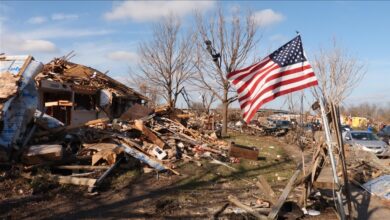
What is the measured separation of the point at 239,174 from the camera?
546 inches

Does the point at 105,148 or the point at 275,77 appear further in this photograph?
the point at 105,148

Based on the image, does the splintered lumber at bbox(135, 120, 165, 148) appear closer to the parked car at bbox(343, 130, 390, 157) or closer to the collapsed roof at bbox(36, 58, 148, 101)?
the collapsed roof at bbox(36, 58, 148, 101)

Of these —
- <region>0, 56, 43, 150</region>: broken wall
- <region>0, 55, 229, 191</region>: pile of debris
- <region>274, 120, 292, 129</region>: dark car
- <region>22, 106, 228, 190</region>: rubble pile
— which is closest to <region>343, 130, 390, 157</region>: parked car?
<region>0, 55, 229, 191</region>: pile of debris

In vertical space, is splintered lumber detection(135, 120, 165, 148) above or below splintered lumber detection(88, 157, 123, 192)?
above

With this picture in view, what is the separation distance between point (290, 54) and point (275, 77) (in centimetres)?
52

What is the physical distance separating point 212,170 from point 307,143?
540 inches

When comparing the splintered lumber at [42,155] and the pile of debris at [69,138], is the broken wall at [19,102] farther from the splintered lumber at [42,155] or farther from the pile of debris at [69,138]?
the splintered lumber at [42,155]

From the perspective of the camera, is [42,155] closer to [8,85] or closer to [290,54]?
[8,85]

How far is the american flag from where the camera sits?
761 centimetres

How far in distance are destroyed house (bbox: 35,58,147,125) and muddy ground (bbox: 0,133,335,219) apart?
30.9 ft

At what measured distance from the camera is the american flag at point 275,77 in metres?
7.61

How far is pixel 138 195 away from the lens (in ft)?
33.7

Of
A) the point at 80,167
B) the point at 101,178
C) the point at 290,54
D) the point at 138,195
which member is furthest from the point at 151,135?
the point at 290,54

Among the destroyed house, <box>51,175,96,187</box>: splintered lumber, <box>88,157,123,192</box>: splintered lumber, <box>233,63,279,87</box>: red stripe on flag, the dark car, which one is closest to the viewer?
<box>233,63,279,87</box>: red stripe on flag
